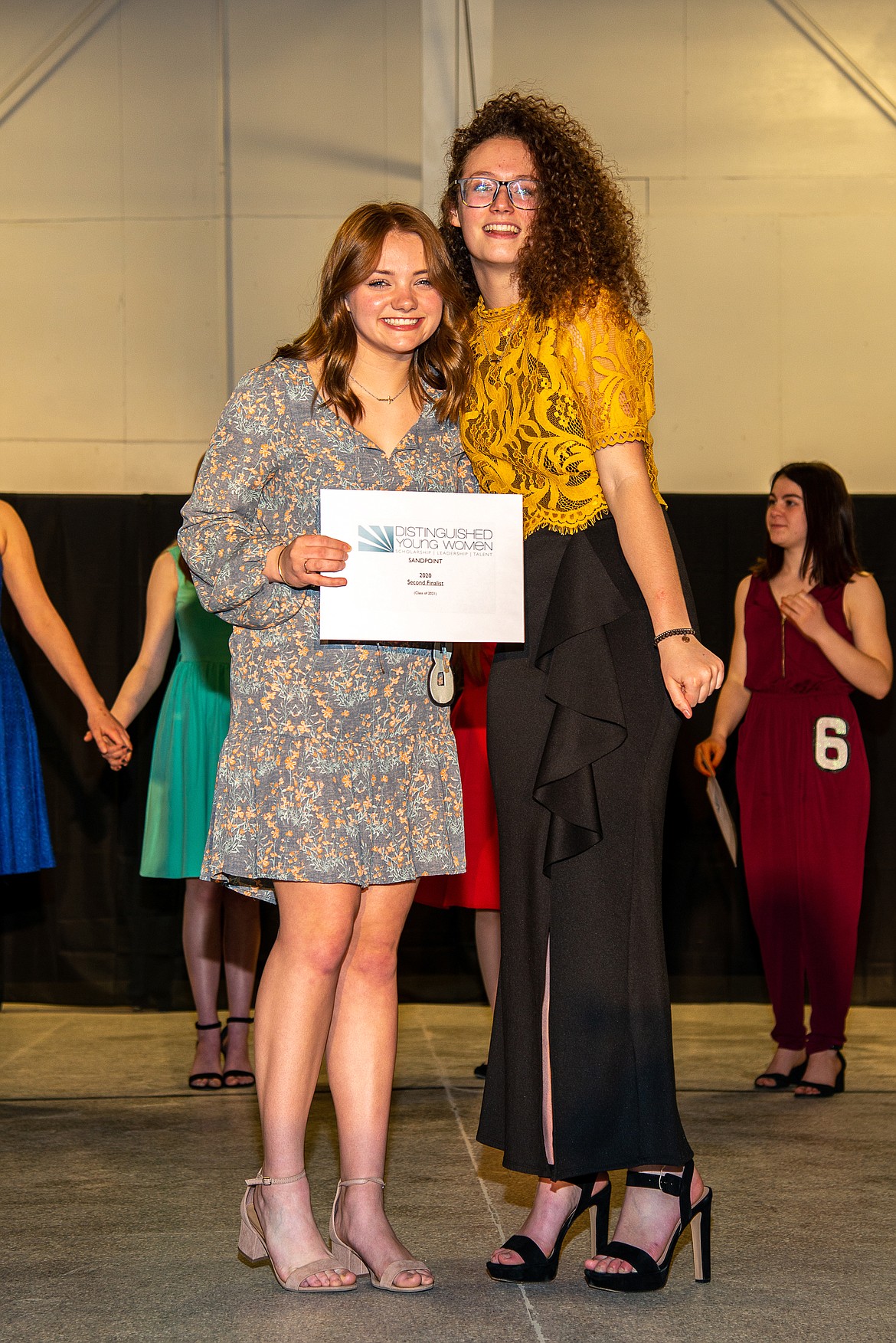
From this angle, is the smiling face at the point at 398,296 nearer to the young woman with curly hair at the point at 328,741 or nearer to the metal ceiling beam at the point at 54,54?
the young woman with curly hair at the point at 328,741

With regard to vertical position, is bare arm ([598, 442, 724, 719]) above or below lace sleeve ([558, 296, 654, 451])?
below

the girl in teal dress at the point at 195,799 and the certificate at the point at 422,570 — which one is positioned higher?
the certificate at the point at 422,570

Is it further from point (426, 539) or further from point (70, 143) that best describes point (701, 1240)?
point (70, 143)

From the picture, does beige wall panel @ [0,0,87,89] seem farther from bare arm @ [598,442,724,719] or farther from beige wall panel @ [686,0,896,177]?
bare arm @ [598,442,724,719]

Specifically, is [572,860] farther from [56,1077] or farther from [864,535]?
[864,535]

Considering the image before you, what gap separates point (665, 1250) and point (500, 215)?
1606mm

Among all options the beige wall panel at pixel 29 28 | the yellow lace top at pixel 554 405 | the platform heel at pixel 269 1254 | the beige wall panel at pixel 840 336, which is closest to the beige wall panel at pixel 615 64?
the beige wall panel at pixel 840 336

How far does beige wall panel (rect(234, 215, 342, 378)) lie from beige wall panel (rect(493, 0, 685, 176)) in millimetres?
1021

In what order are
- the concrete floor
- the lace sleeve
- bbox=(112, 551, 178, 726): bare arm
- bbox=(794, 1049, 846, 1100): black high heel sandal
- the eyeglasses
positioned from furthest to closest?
1. bbox=(112, 551, 178, 726): bare arm
2. bbox=(794, 1049, 846, 1100): black high heel sandal
3. the eyeglasses
4. the lace sleeve
5. the concrete floor

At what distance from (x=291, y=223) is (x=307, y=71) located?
618 millimetres

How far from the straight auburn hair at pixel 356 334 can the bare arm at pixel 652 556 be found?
0.30 metres

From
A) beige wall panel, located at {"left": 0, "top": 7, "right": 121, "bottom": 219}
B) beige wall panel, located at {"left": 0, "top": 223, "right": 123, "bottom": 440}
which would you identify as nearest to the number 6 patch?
beige wall panel, located at {"left": 0, "top": 223, "right": 123, "bottom": 440}

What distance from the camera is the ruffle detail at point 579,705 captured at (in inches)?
85.2

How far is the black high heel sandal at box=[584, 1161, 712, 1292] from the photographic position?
2.18 m
